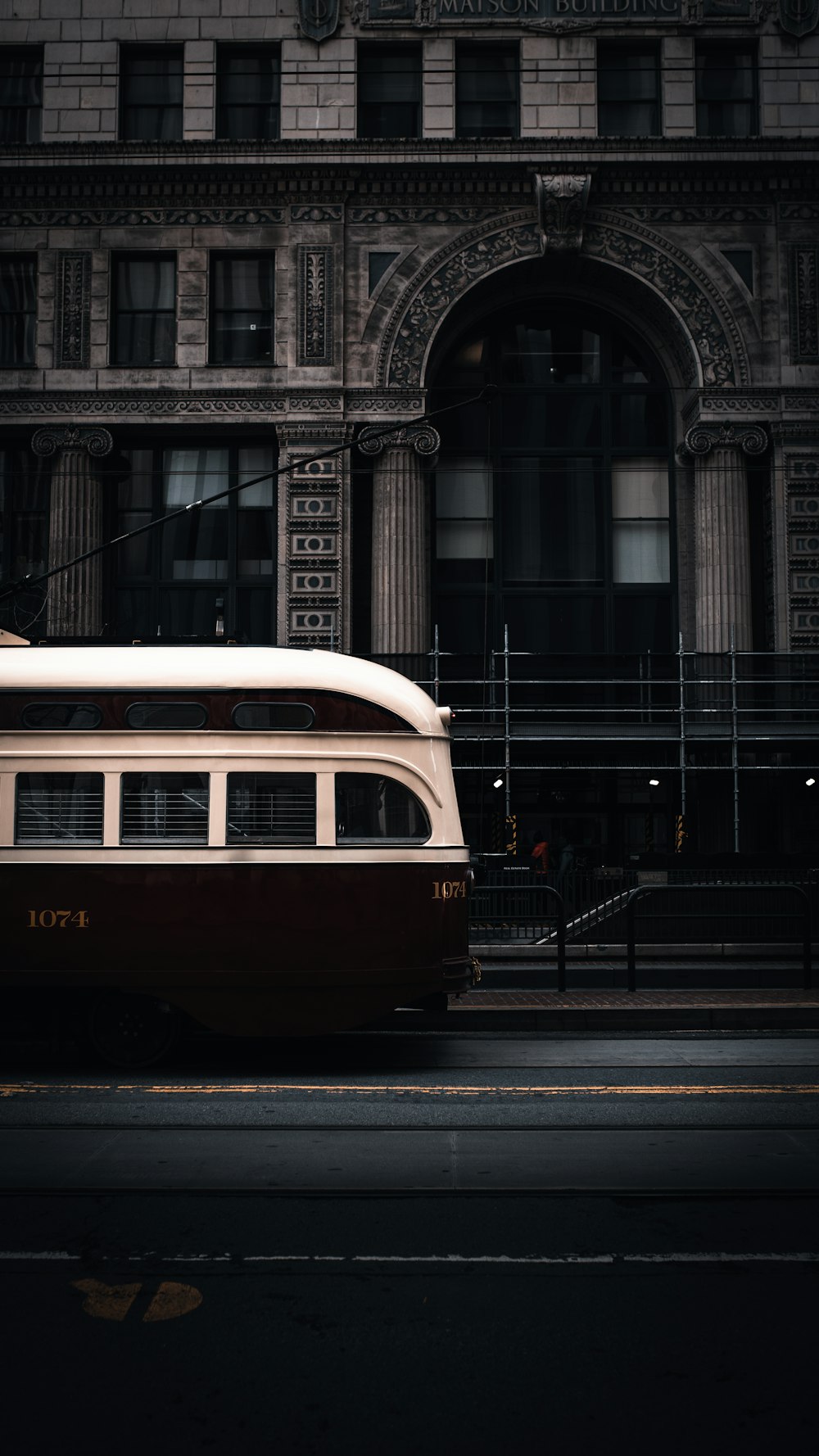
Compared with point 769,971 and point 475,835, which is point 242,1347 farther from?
point 475,835

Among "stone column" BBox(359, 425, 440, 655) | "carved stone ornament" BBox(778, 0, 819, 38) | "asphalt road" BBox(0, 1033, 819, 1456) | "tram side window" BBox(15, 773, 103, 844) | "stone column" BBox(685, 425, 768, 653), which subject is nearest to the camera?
"asphalt road" BBox(0, 1033, 819, 1456)

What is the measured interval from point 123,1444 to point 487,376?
83.9 feet

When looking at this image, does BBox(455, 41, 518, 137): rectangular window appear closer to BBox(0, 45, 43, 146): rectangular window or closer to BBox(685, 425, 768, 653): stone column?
BBox(685, 425, 768, 653): stone column

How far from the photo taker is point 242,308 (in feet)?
86.2

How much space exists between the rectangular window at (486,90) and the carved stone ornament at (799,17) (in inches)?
220

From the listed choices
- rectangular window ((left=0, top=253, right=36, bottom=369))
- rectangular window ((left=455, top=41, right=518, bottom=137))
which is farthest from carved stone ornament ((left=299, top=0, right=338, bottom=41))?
rectangular window ((left=0, top=253, right=36, bottom=369))

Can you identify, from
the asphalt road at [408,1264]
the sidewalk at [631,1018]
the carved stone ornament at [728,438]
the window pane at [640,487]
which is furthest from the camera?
the window pane at [640,487]

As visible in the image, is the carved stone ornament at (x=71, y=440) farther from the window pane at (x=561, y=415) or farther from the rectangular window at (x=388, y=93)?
the window pane at (x=561, y=415)

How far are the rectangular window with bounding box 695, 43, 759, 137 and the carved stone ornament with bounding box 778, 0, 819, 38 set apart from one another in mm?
777

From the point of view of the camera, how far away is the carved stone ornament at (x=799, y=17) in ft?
84.7

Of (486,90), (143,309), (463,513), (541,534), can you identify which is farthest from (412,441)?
(486,90)

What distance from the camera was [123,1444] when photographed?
3846 mm

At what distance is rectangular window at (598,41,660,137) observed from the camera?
2627 cm

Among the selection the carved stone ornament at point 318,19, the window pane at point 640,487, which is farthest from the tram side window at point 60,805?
the carved stone ornament at point 318,19
